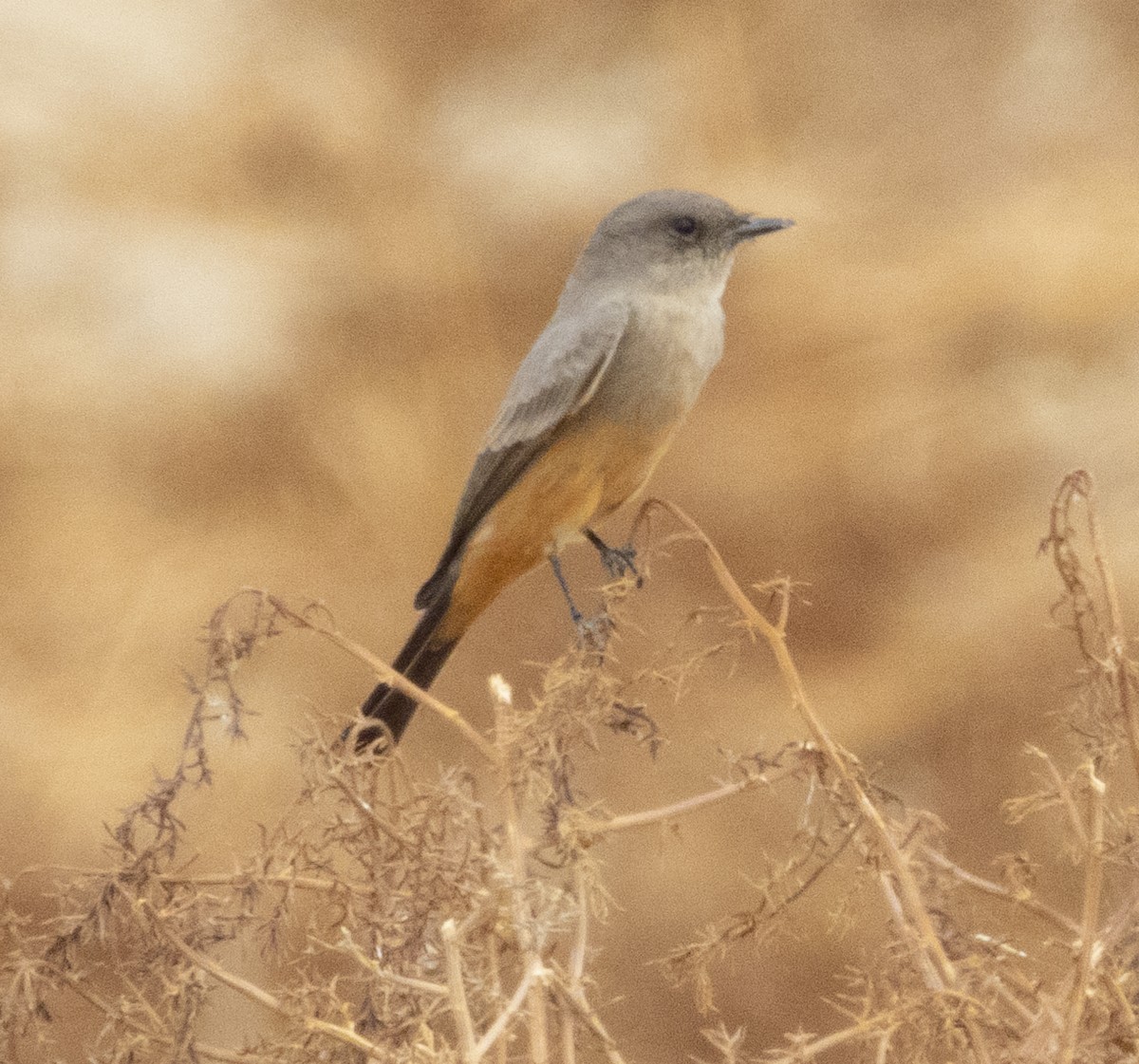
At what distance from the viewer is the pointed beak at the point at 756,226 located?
174 cm

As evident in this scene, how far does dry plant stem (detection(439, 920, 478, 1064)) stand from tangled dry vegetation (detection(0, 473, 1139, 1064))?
0.01m

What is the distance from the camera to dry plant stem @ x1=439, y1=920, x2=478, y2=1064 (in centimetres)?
66

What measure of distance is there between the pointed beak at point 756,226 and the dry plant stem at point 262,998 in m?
1.14

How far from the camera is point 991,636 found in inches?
74.8

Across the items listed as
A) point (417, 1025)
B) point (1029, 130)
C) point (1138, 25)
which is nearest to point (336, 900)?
point (417, 1025)

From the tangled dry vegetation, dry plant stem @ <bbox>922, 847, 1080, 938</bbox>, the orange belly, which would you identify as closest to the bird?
the orange belly

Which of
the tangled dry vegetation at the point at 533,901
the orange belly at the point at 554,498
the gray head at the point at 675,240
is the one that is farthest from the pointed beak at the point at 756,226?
the tangled dry vegetation at the point at 533,901

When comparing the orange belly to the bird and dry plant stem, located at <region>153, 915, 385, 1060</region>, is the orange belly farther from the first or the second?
dry plant stem, located at <region>153, 915, 385, 1060</region>

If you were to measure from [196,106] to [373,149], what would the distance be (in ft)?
0.74

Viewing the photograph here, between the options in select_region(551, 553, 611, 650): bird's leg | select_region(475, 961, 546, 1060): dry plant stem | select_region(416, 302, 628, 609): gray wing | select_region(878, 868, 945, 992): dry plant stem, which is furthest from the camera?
select_region(416, 302, 628, 609): gray wing

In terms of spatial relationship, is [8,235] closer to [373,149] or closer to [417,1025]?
[373,149]

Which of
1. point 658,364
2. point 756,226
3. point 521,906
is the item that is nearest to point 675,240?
point 756,226

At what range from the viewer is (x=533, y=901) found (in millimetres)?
747

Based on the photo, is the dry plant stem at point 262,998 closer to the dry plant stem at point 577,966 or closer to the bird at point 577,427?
the dry plant stem at point 577,966
